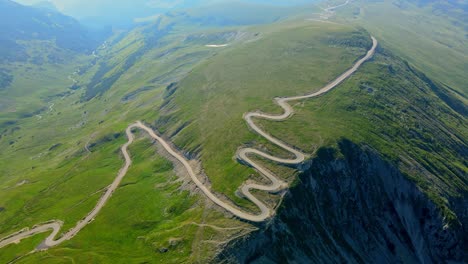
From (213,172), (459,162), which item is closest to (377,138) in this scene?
(459,162)

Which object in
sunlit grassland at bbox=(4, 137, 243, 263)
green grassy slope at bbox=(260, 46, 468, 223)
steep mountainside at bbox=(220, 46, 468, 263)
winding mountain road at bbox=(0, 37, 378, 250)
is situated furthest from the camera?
green grassy slope at bbox=(260, 46, 468, 223)

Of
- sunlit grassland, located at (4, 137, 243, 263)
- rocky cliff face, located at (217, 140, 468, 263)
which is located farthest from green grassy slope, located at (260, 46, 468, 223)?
sunlit grassland, located at (4, 137, 243, 263)

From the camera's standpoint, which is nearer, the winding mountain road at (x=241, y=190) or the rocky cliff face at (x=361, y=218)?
the rocky cliff face at (x=361, y=218)

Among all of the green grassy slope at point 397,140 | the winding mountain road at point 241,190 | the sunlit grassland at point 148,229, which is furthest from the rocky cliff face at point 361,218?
the sunlit grassland at point 148,229

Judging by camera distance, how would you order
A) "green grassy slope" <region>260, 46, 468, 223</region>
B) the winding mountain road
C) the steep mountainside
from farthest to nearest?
"green grassy slope" <region>260, 46, 468, 223</region>, the winding mountain road, the steep mountainside

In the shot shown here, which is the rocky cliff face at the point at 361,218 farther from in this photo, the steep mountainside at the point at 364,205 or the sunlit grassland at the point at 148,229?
the sunlit grassland at the point at 148,229

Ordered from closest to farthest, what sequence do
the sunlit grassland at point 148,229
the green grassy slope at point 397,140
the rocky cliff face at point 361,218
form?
the sunlit grassland at point 148,229, the rocky cliff face at point 361,218, the green grassy slope at point 397,140

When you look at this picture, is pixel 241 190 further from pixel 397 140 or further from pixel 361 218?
pixel 397 140

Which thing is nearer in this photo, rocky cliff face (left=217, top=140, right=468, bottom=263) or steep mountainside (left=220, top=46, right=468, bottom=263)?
steep mountainside (left=220, top=46, right=468, bottom=263)

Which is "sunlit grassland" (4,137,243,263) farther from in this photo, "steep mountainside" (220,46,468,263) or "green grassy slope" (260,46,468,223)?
"green grassy slope" (260,46,468,223)
